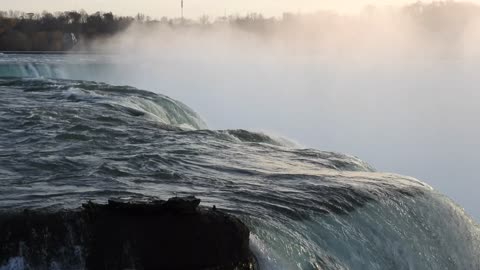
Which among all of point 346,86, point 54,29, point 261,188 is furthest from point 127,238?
point 54,29

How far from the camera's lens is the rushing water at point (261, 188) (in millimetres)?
7184

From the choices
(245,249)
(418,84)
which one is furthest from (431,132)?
(245,249)

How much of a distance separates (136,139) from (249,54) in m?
32.2

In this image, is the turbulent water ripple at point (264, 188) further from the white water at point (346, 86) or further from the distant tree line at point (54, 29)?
the distant tree line at point (54, 29)

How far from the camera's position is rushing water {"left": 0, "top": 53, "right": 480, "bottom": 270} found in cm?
718

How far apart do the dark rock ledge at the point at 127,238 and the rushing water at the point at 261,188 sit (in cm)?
15

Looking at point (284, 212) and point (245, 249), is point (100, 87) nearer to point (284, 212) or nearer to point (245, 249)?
point (284, 212)

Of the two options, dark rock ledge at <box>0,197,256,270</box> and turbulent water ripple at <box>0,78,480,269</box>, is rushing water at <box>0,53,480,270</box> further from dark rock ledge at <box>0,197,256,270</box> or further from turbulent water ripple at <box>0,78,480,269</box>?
dark rock ledge at <box>0,197,256,270</box>

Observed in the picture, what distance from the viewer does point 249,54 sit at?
142ft

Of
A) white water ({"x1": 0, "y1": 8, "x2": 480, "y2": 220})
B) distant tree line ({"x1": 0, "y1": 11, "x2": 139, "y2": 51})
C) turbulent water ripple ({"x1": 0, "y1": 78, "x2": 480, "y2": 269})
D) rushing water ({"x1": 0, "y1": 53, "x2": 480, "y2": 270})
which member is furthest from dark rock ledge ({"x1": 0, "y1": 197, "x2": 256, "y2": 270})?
distant tree line ({"x1": 0, "y1": 11, "x2": 139, "y2": 51})

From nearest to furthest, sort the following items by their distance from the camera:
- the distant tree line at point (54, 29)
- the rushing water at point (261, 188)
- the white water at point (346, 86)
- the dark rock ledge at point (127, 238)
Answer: the dark rock ledge at point (127, 238) < the rushing water at point (261, 188) < the white water at point (346, 86) < the distant tree line at point (54, 29)

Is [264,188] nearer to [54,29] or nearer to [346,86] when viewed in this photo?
[346,86]

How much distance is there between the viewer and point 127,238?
5891 mm

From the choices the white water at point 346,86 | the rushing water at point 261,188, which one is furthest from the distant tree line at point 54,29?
the rushing water at point 261,188
